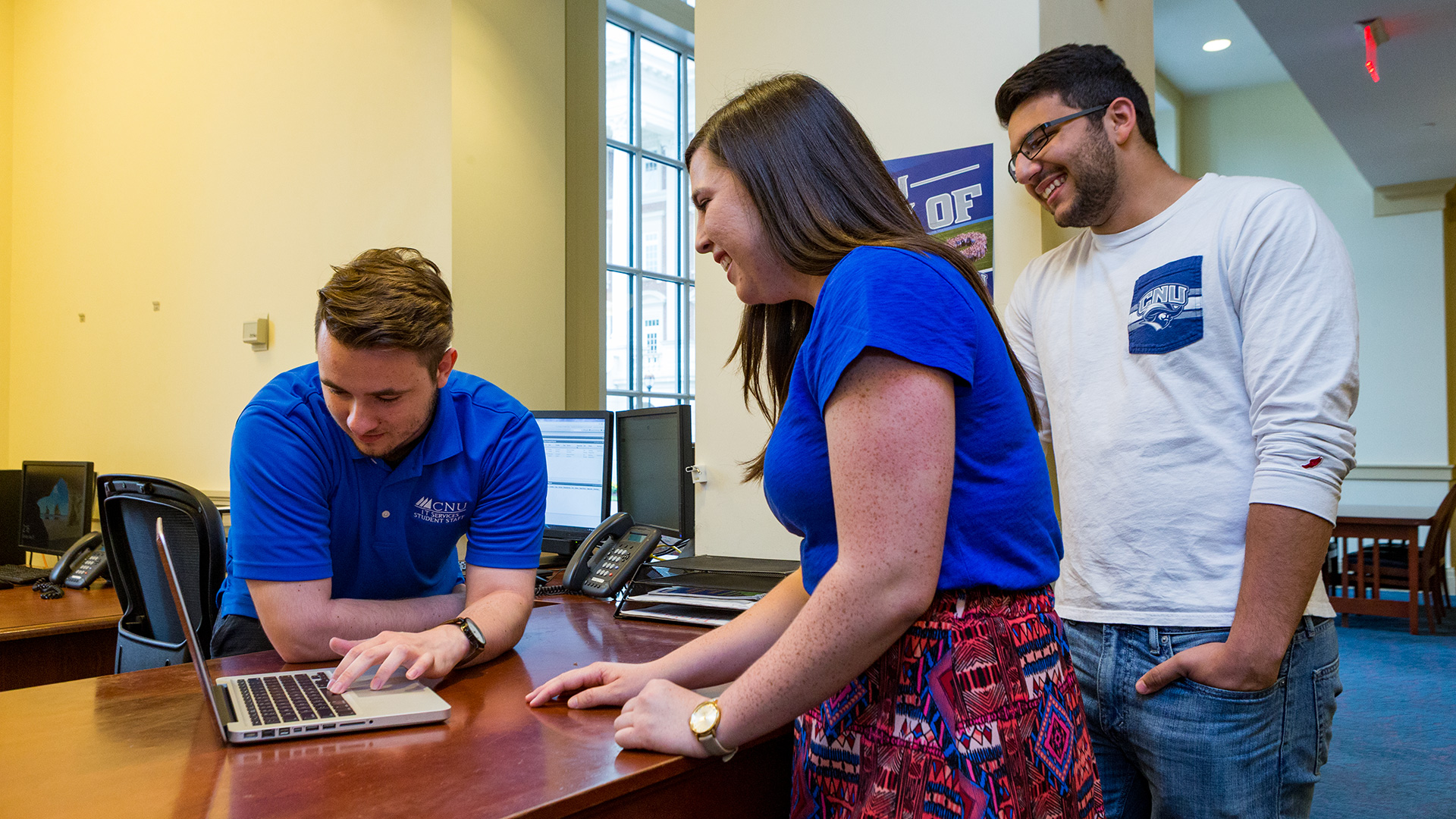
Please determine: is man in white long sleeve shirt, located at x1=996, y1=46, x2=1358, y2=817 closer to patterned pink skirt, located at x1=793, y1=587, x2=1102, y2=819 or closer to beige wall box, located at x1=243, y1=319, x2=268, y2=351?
patterned pink skirt, located at x1=793, y1=587, x2=1102, y2=819

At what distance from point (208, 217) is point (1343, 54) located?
19.9ft

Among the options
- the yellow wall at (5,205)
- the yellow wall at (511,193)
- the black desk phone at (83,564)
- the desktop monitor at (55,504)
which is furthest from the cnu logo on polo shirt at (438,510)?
the yellow wall at (5,205)

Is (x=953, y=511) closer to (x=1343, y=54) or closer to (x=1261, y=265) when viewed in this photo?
(x=1261, y=265)

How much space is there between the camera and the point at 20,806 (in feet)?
2.75

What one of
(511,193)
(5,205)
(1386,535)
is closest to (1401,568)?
(1386,535)

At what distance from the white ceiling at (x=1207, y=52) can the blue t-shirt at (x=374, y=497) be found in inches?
291

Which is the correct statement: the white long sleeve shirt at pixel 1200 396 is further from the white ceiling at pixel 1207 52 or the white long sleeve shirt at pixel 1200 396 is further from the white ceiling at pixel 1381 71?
the white ceiling at pixel 1207 52

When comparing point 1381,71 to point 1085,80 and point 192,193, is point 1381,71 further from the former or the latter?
point 192,193

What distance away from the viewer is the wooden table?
5902 mm

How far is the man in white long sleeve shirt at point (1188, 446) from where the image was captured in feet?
4.12

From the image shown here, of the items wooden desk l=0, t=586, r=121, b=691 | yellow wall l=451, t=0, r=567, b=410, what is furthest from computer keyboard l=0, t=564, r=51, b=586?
yellow wall l=451, t=0, r=567, b=410

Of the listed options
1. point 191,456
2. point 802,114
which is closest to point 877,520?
point 802,114

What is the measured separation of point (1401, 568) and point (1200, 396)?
243 inches

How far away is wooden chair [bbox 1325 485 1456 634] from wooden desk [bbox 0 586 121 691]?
6615 mm
